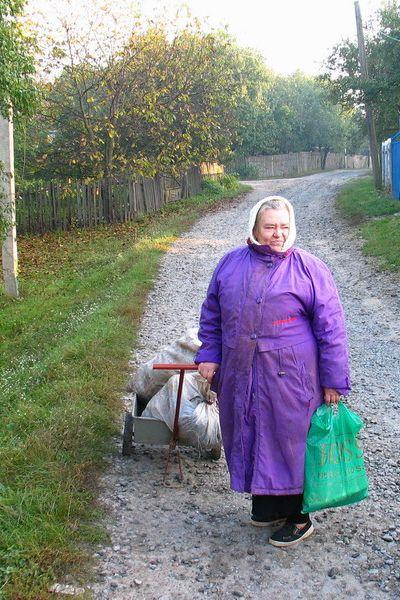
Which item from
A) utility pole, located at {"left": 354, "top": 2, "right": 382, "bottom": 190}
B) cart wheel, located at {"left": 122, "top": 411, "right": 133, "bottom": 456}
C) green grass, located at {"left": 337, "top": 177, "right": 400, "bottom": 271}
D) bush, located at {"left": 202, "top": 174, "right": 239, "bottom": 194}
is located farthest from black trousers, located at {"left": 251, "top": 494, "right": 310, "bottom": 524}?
bush, located at {"left": 202, "top": 174, "right": 239, "bottom": 194}

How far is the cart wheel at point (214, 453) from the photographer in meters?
4.63

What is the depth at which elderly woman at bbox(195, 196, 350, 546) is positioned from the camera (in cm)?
338

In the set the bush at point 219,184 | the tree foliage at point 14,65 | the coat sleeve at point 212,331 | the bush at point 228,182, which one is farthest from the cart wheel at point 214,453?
the bush at point 228,182

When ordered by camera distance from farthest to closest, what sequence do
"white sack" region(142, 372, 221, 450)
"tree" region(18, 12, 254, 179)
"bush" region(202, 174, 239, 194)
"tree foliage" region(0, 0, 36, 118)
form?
"bush" region(202, 174, 239, 194), "tree" region(18, 12, 254, 179), "tree foliage" region(0, 0, 36, 118), "white sack" region(142, 372, 221, 450)

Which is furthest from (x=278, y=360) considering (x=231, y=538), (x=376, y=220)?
(x=376, y=220)

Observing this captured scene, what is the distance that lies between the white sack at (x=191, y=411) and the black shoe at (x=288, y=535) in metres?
1.00

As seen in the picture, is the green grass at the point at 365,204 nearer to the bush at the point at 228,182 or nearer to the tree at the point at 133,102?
the tree at the point at 133,102

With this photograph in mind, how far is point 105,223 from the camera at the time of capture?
2211 cm

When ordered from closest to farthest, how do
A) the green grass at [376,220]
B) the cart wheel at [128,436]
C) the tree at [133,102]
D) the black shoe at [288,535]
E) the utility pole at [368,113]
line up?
the black shoe at [288,535]
the cart wheel at [128,436]
the green grass at [376,220]
the tree at [133,102]
the utility pole at [368,113]

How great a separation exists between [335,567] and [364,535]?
391 millimetres

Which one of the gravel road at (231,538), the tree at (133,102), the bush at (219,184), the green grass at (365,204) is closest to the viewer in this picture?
the gravel road at (231,538)

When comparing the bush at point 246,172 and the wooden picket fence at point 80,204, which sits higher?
the bush at point 246,172

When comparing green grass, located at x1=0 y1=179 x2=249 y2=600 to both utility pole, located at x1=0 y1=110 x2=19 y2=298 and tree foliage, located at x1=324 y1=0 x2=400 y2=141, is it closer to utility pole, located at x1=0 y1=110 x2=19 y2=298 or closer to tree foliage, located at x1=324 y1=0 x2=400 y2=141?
utility pole, located at x1=0 y1=110 x2=19 y2=298

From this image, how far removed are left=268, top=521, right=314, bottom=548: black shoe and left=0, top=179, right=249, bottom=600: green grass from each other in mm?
955
